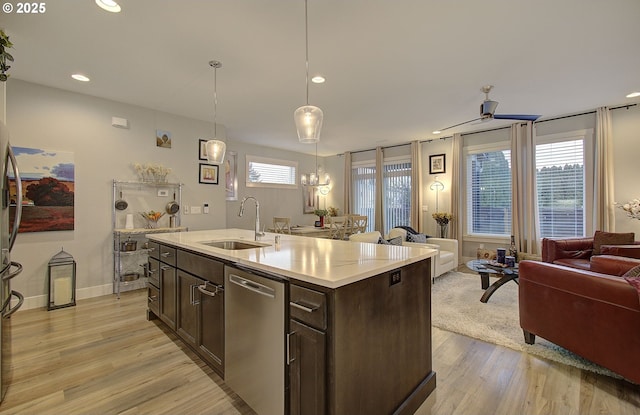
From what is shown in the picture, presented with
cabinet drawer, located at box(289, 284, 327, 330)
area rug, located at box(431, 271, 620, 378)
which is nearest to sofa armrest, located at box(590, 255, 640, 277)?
area rug, located at box(431, 271, 620, 378)

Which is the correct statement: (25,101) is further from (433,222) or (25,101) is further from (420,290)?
(433,222)

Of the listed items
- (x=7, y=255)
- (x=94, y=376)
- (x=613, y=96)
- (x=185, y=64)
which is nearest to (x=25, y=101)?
(x=185, y=64)

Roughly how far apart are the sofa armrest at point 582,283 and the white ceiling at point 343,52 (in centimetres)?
202

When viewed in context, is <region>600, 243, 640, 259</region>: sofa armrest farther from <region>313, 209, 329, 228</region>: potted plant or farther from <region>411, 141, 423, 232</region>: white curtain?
<region>313, 209, 329, 228</region>: potted plant

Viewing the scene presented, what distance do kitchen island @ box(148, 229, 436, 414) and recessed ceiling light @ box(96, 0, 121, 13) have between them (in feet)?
6.39

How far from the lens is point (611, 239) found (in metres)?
3.74

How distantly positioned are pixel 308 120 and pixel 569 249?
416 centimetres

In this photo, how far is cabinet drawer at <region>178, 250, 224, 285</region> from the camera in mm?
1886

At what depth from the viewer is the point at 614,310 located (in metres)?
1.80

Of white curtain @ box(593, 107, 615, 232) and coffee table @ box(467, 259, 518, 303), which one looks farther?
white curtain @ box(593, 107, 615, 232)

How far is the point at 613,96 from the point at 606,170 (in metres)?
1.12

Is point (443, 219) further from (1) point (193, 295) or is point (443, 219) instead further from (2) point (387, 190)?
(1) point (193, 295)

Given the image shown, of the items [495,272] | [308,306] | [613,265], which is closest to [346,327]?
[308,306]

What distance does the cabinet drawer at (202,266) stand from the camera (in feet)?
6.19
